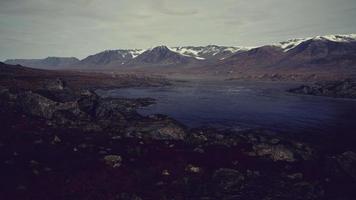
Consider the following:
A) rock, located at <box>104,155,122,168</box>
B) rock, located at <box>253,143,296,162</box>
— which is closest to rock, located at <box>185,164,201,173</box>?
rock, located at <box>104,155,122,168</box>

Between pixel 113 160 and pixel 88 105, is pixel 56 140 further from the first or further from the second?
pixel 88 105

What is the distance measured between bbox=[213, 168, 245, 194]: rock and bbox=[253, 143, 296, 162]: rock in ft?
28.7

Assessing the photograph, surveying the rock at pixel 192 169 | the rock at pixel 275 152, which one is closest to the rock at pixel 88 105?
the rock at pixel 192 169

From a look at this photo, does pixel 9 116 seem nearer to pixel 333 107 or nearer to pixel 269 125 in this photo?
pixel 269 125

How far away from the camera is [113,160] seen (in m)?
43.6

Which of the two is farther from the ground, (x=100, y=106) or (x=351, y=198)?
(x=100, y=106)

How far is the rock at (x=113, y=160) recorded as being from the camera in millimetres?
42716

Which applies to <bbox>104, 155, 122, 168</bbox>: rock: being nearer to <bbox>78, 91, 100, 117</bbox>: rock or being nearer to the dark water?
<bbox>78, 91, 100, 117</bbox>: rock

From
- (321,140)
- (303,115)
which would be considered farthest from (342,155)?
(303,115)

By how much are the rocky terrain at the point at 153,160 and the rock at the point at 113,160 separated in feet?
0.41

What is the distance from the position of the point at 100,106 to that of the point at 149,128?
17.8 metres

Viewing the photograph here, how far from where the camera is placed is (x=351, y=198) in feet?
118

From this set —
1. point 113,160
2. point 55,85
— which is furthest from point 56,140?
point 55,85

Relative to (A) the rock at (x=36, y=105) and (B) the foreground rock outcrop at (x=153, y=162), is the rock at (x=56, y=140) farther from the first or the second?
(A) the rock at (x=36, y=105)
